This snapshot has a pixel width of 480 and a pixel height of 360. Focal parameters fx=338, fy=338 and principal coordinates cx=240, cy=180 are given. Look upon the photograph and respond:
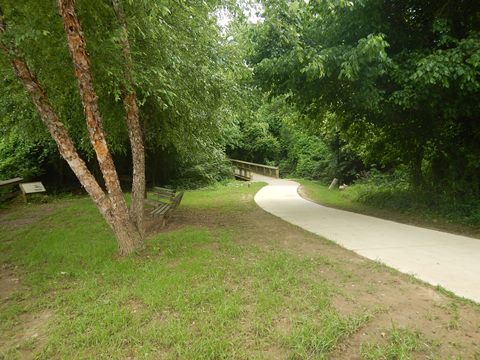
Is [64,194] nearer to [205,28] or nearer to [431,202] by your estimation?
[205,28]

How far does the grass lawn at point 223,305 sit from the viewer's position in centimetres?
295

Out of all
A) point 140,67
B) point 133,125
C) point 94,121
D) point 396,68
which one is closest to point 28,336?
point 94,121

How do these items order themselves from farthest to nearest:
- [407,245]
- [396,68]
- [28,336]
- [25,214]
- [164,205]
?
[25,214] → [164,205] → [396,68] → [407,245] → [28,336]

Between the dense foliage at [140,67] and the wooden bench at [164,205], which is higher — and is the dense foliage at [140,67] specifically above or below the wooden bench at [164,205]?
above

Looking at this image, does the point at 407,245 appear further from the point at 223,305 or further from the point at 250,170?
the point at 250,170

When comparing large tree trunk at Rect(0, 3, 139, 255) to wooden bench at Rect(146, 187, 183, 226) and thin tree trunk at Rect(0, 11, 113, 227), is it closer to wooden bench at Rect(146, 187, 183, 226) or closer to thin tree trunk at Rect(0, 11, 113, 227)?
thin tree trunk at Rect(0, 11, 113, 227)

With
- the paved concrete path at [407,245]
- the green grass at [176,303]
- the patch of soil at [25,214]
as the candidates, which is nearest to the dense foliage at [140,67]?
the patch of soil at [25,214]

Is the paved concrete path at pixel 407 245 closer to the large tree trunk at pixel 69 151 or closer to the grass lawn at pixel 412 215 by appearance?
the grass lawn at pixel 412 215

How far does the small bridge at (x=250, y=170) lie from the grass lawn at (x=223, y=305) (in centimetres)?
1605

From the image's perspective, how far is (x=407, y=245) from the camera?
5.67m

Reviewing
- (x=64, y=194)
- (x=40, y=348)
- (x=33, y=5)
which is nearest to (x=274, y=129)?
(x=64, y=194)

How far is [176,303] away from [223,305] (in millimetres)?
529

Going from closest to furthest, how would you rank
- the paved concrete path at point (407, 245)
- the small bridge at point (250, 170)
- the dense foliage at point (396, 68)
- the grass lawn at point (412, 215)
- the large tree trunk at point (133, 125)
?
the paved concrete path at point (407, 245)
the large tree trunk at point (133, 125)
the dense foliage at point (396, 68)
the grass lawn at point (412, 215)
the small bridge at point (250, 170)

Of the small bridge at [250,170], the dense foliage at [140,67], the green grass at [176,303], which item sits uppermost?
the dense foliage at [140,67]
